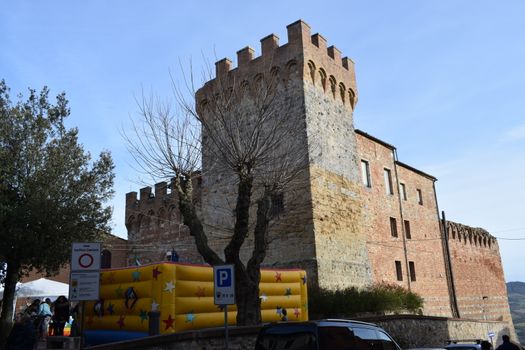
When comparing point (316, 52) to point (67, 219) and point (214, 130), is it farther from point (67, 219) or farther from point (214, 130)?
point (67, 219)

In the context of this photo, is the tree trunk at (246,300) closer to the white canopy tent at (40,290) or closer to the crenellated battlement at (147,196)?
the white canopy tent at (40,290)

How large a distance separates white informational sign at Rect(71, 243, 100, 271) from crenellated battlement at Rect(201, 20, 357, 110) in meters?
12.8

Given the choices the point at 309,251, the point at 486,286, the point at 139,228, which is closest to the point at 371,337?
the point at 309,251

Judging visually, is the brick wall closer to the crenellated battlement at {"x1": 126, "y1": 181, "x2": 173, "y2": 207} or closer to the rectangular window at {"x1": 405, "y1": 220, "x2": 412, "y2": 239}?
the crenellated battlement at {"x1": 126, "y1": 181, "x2": 173, "y2": 207}

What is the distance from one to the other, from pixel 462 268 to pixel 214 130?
78.5 ft

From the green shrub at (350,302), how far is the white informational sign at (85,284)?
9.92m

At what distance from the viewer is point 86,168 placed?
622 inches

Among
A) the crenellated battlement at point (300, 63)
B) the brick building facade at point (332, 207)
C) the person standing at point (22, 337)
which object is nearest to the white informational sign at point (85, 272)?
the person standing at point (22, 337)

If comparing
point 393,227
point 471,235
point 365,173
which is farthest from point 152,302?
point 471,235

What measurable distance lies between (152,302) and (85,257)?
365 centimetres

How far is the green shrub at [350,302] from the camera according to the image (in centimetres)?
1564

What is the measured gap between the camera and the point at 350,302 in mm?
15875

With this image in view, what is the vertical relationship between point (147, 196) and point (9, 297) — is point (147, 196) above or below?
above

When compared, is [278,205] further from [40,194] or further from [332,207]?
[40,194]
